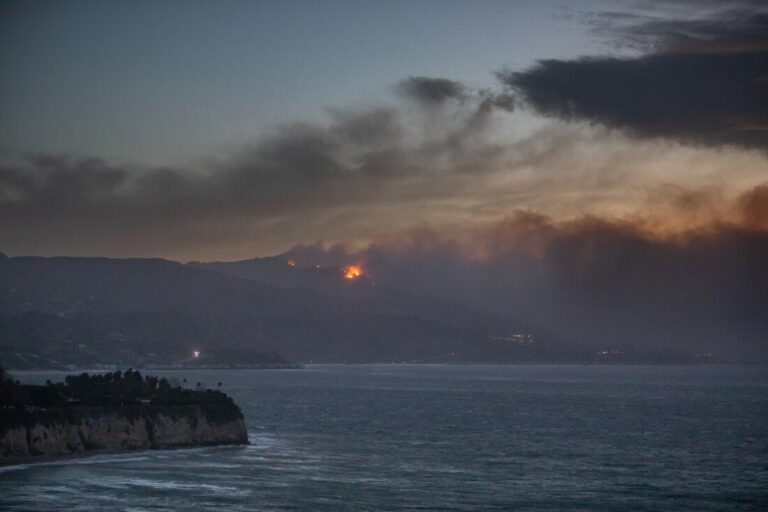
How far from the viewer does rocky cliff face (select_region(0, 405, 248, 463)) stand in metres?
91.0

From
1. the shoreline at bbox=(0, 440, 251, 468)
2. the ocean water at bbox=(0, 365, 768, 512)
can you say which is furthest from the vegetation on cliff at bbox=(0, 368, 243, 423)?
the ocean water at bbox=(0, 365, 768, 512)

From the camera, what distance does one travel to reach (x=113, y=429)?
99.8m

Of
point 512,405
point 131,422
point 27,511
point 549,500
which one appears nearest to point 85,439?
point 131,422

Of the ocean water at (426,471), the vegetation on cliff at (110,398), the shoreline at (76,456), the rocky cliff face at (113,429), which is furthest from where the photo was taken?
the vegetation on cliff at (110,398)

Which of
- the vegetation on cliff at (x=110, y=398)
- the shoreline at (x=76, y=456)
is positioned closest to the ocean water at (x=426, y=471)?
the shoreline at (x=76, y=456)

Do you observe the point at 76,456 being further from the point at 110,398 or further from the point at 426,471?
the point at 426,471

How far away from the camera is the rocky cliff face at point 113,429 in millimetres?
91000

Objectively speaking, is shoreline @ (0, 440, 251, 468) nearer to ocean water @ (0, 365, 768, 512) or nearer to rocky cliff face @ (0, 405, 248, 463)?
rocky cliff face @ (0, 405, 248, 463)

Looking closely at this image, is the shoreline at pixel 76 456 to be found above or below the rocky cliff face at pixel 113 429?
below

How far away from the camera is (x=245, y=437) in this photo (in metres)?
110

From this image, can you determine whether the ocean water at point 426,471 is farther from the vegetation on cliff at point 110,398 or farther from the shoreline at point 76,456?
the vegetation on cliff at point 110,398

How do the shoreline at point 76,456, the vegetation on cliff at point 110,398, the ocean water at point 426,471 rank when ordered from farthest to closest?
the vegetation on cliff at point 110,398 → the shoreline at point 76,456 → the ocean water at point 426,471

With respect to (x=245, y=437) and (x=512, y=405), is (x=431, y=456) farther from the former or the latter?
(x=512, y=405)

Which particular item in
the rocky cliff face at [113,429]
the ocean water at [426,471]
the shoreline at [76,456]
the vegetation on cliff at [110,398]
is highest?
the vegetation on cliff at [110,398]
